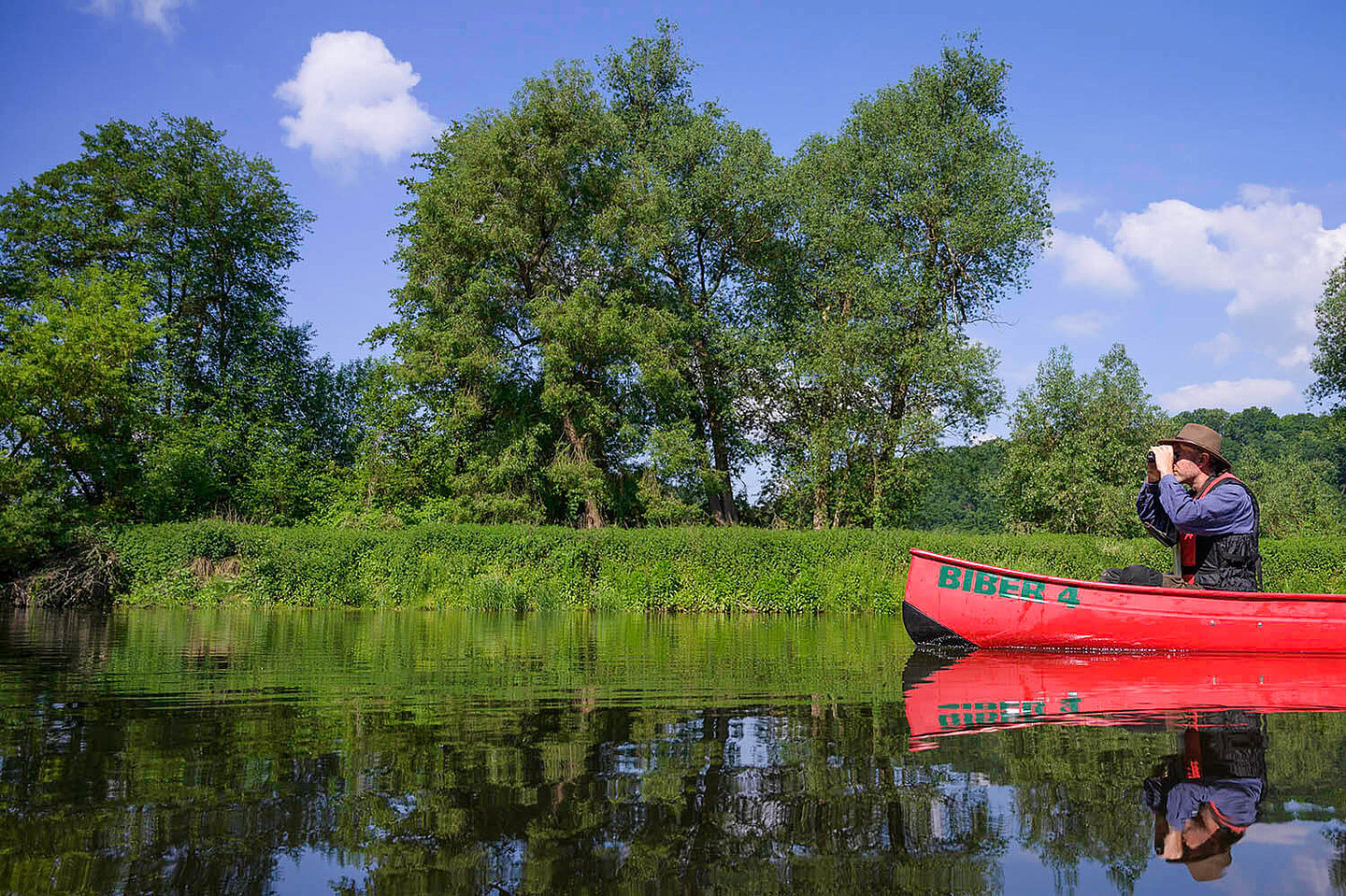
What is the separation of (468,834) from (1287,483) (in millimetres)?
44026

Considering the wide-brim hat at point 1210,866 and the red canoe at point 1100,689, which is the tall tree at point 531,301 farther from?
the wide-brim hat at point 1210,866

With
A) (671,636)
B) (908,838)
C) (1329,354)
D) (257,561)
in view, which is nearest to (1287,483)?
(1329,354)

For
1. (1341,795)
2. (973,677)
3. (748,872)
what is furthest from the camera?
(973,677)

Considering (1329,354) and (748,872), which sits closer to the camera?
(748,872)

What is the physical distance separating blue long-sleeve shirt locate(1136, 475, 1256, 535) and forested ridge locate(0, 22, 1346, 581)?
20.0 metres

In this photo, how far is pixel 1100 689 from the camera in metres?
7.02

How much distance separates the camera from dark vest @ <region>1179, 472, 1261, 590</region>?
30.2 feet

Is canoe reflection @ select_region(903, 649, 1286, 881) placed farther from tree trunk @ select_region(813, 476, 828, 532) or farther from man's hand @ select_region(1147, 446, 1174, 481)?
tree trunk @ select_region(813, 476, 828, 532)

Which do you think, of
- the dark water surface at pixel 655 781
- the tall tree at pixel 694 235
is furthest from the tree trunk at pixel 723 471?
the dark water surface at pixel 655 781

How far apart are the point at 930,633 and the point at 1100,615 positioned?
1.85 meters

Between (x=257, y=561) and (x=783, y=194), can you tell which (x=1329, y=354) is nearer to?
(x=783, y=194)

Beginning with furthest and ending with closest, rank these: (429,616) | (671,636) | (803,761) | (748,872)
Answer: (429,616), (671,636), (803,761), (748,872)

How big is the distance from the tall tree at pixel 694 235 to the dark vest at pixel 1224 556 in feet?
65.9

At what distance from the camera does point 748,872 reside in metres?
2.81
